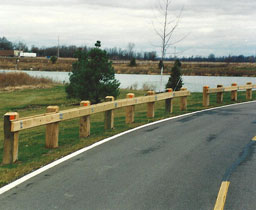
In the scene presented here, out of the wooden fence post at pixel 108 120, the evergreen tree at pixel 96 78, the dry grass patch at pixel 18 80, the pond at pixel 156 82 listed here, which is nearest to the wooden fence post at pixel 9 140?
the wooden fence post at pixel 108 120

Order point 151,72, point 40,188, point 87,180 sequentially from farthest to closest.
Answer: point 151,72 < point 87,180 < point 40,188

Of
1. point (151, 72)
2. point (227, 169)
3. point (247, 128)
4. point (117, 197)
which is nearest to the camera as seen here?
point (117, 197)

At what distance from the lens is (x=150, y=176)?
270 inches

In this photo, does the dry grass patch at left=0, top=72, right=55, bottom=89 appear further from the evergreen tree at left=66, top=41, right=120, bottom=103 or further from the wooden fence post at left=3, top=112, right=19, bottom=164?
the wooden fence post at left=3, top=112, right=19, bottom=164

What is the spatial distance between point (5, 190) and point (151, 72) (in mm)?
77938

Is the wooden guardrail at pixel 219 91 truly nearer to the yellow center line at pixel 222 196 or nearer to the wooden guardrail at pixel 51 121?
the wooden guardrail at pixel 51 121

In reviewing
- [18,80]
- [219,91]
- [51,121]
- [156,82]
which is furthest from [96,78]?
[156,82]

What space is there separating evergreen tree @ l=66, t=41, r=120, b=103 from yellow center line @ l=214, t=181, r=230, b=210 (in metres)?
16.8

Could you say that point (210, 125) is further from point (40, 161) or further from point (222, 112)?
point (40, 161)

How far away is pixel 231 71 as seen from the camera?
274 feet

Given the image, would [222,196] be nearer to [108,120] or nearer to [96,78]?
[108,120]

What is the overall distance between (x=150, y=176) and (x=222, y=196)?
149 centimetres

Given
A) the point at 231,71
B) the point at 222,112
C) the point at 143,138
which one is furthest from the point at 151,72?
the point at 143,138

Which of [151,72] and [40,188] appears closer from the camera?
[40,188]
